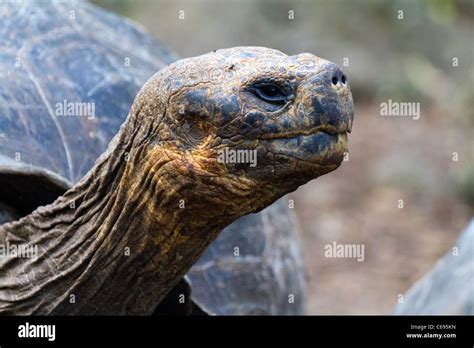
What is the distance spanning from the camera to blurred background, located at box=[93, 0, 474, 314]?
32.9 feet

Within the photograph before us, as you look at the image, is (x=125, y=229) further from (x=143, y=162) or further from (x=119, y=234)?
(x=143, y=162)

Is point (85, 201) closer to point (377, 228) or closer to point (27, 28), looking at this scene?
point (27, 28)

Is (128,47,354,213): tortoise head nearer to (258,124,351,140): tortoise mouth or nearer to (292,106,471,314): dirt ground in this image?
(258,124,351,140): tortoise mouth

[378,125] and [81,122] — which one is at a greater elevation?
[378,125]

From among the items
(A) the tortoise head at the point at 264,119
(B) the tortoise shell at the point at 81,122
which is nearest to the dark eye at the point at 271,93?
(A) the tortoise head at the point at 264,119

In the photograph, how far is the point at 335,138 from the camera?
128 inches

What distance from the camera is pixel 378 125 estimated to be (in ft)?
45.1

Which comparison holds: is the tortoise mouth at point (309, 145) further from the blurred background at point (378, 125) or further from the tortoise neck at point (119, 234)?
the blurred background at point (378, 125)

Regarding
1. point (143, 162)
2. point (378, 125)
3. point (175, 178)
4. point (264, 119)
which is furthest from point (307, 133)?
point (378, 125)

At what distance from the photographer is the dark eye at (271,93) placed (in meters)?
3.26

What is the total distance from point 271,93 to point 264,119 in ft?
0.29

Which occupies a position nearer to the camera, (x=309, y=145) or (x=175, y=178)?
(x=309, y=145)

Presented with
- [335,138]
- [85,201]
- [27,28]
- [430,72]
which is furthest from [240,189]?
[430,72]

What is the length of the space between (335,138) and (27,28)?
1988 millimetres
